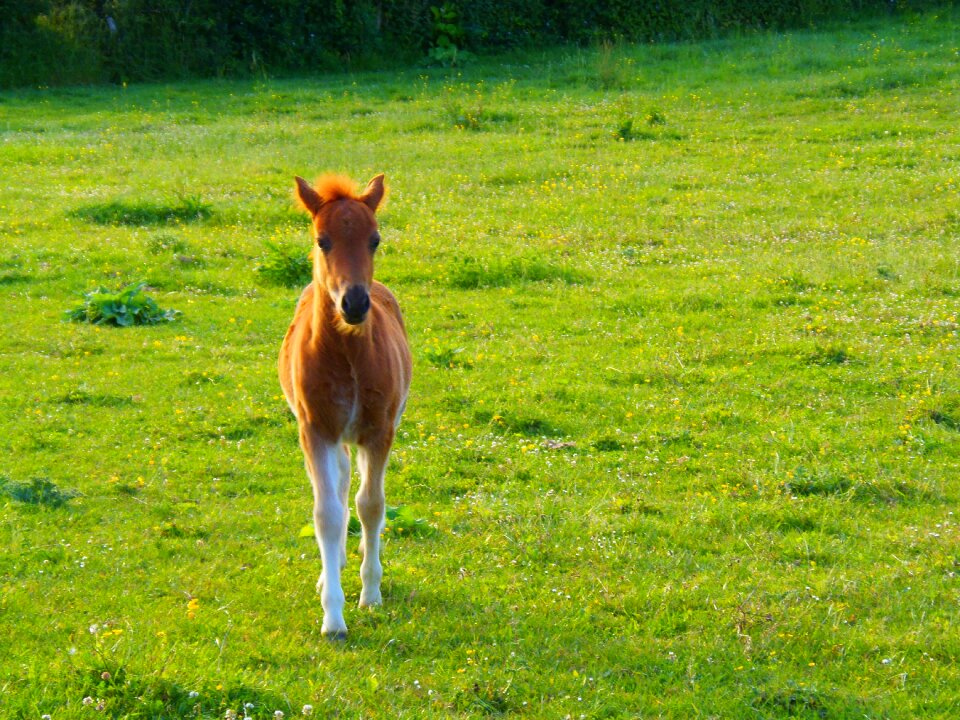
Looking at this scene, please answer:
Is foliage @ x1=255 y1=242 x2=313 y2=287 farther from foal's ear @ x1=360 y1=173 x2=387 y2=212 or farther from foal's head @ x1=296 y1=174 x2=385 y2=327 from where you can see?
foal's head @ x1=296 y1=174 x2=385 y2=327

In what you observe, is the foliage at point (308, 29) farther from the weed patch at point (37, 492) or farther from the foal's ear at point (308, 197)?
the foal's ear at point (308, 197)

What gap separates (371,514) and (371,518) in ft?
0.08

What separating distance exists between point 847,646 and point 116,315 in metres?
8.54

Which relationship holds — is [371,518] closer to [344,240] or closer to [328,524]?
[328,524]

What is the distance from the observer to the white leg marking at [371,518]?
6203 millimetres

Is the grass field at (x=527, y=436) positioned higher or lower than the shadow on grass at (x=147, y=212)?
lower

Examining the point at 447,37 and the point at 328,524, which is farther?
the point at 447,37

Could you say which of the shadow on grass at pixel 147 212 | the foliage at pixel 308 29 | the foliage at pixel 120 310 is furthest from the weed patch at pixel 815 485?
the foliage at pixel 308 29

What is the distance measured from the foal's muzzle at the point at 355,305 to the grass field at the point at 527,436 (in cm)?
163

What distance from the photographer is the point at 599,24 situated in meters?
32.2

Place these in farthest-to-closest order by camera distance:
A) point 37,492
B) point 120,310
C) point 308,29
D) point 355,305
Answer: point 308,29, point 120,310, point 37,492, point 355,305

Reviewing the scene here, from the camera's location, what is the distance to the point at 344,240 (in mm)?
5902

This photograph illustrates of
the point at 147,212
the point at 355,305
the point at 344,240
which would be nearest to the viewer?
the point at 355,305

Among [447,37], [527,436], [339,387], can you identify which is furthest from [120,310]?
[447,37]
